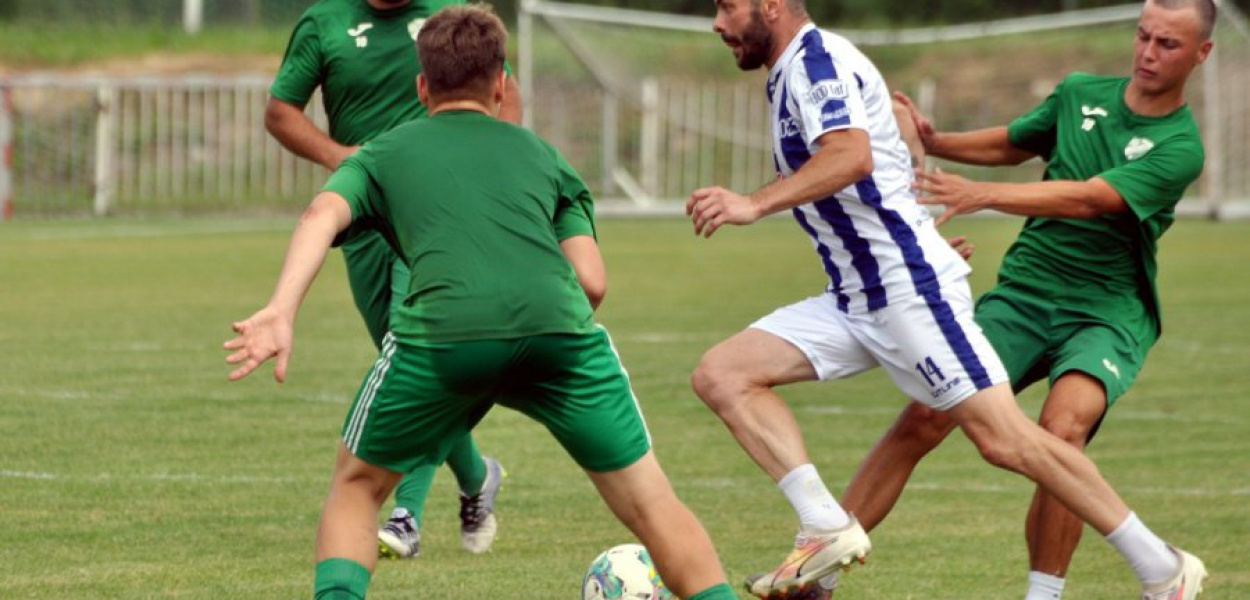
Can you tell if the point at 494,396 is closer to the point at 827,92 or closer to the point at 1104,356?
the point at 827,92

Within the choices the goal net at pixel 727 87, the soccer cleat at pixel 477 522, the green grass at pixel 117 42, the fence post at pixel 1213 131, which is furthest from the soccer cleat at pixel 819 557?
the green grass at pixel 117 42

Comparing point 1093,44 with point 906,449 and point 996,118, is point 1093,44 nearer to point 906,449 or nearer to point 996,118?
point 996,118

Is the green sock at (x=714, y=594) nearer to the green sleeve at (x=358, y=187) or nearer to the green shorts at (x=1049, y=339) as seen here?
the green sleeve at (x=358, y=187)

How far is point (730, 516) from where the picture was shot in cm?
866

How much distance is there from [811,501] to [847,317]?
621 millimetres

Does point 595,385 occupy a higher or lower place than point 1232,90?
higher

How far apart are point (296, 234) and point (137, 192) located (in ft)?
90.3

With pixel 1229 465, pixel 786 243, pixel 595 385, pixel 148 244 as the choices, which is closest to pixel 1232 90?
pixel 786 243

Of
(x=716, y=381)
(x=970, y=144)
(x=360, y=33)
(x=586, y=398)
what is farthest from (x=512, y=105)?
(x=586, y=398)

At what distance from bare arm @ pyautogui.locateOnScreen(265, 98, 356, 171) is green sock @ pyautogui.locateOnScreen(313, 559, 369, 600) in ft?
8.62

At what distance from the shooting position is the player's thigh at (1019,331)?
7.11 metres

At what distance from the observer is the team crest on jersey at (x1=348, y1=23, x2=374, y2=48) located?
7.98 m

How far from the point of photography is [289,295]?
199 inches

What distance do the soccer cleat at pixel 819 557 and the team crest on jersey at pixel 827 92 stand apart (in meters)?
1.36
